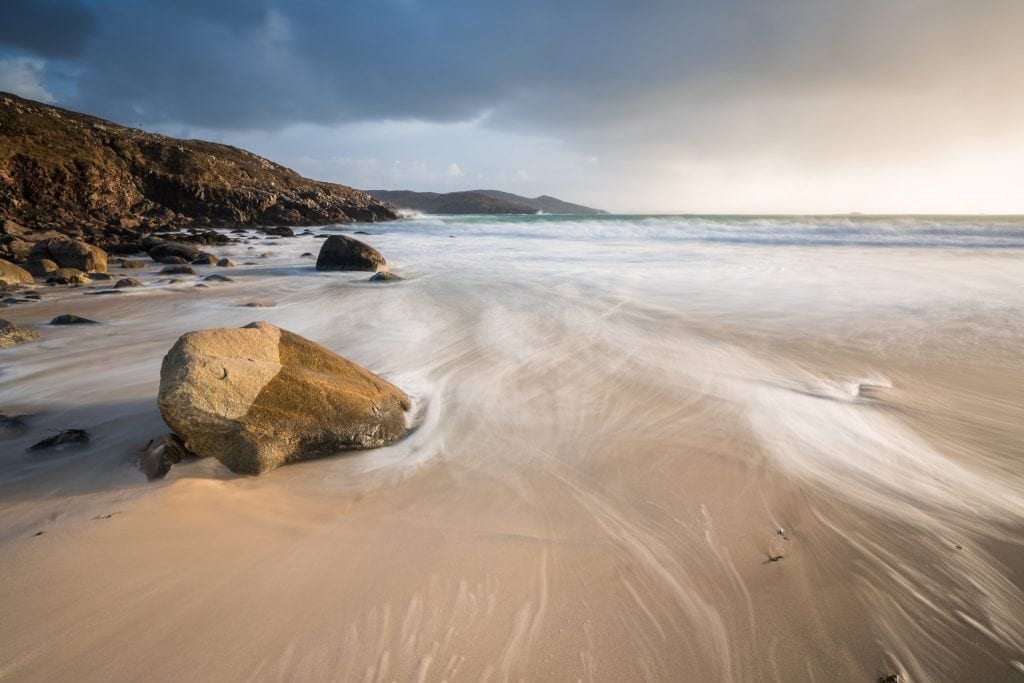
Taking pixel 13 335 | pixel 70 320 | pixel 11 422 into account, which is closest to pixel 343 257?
pixel 70 320

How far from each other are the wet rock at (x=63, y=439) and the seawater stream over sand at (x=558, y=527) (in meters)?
0.12

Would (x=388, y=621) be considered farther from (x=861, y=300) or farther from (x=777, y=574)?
(x=861, y=300)

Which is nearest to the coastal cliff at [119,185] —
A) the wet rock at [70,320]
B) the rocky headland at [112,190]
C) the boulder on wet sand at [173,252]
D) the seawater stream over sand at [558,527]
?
the rocky headland at [112,190]

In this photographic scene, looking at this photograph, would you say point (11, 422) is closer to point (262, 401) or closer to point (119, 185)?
point (262, 401)

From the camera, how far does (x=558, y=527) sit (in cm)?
205

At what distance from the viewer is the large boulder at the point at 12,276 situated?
787 cm

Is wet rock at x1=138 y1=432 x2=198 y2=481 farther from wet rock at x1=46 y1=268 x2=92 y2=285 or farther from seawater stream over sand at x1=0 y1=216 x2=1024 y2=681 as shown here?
wet rock at x1=46 y1=268 x2=92 y2=285

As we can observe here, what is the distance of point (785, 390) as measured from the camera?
3.80 meters

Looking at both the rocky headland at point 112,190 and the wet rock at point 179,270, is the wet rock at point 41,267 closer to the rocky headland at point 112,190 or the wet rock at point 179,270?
the rocky headland at point 112,190

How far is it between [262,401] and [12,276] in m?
9.87

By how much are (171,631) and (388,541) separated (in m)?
0.76

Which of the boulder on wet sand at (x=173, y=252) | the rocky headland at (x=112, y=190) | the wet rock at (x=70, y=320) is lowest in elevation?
the wet rock at (x=70, y=320)

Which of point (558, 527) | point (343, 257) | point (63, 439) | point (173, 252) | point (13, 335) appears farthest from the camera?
point (173, 252)

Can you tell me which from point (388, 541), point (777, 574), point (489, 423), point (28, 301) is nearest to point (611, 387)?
point (489, 423)
